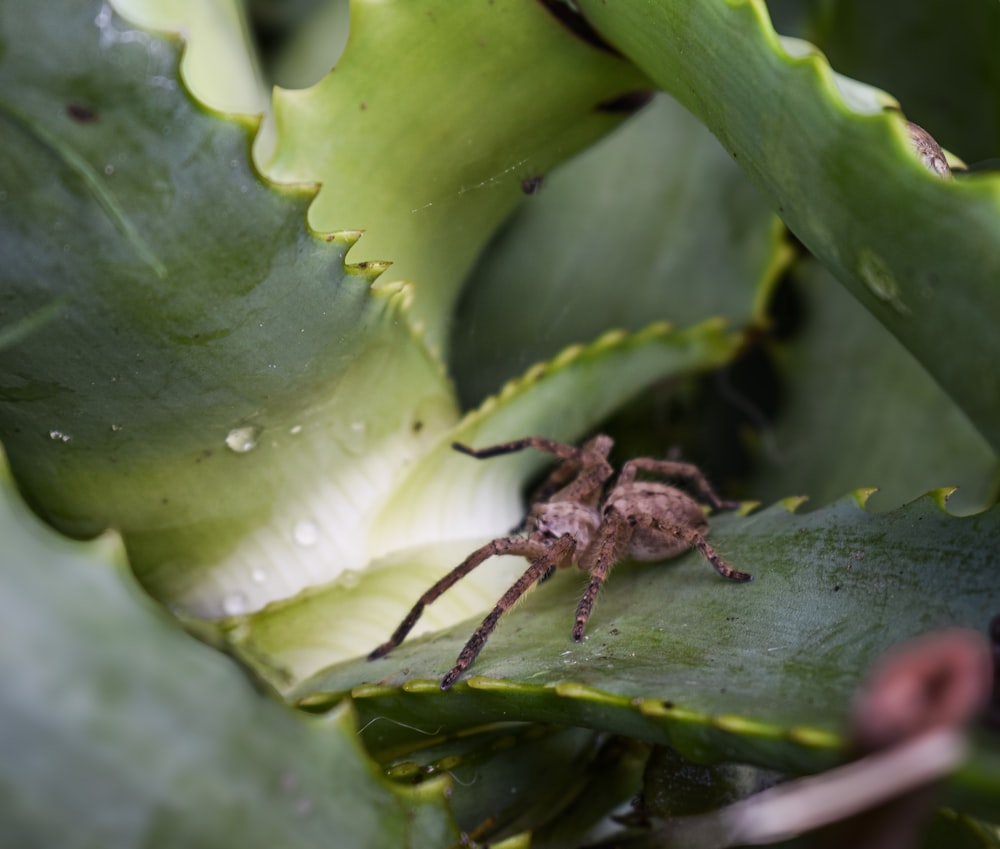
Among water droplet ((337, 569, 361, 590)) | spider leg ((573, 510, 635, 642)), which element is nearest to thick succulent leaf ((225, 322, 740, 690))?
water droplet ((337, 569, 361, 590))

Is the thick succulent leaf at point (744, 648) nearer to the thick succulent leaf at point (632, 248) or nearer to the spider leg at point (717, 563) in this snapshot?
the spider leg at point (717, 563)

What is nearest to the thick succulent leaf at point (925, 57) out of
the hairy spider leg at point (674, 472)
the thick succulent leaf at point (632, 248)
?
the thick succulent leaf at point (632, 248)

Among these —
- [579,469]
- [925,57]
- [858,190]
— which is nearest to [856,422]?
[579,469]

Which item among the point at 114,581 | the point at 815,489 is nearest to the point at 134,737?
the point at 114,581

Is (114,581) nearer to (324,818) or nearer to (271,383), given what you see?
(324,818)

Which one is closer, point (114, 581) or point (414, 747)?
point (114, 581)

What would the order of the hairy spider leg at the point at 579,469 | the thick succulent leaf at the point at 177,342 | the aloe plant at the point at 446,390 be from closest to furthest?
the aloe plant at the point at 446,390 → the thick succulent leaf at the point at 177,342 → the hairy spider leg at the point at 579,469

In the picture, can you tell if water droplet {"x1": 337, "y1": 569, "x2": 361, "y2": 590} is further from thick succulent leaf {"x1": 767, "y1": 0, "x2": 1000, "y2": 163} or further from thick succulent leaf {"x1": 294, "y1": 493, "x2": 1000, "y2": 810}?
thick succulent leaf {"x1": 767, "y1": 0, "x2": 1000, "y2": 163}
